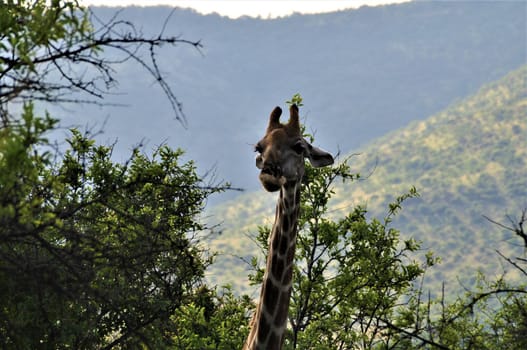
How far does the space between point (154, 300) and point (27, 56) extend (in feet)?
17.2

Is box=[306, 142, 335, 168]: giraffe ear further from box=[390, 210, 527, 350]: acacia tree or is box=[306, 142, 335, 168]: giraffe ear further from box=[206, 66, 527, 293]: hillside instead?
box=[206, 66, 527, 293]: hillside

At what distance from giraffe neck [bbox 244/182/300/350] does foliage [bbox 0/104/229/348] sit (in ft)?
3.04

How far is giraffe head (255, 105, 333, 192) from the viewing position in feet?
28.9

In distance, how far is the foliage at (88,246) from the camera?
5.04m

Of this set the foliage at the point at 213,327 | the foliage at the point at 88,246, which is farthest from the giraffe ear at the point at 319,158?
the foliage at the point at 213,327

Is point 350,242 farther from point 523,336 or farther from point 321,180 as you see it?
point 523,336

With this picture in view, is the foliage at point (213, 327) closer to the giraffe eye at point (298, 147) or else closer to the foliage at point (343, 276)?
the foliage at point (343, 276)

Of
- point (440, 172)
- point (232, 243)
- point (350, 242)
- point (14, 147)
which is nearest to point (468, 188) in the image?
point (440, 172)

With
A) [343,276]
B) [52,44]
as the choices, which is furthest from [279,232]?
[343,276]

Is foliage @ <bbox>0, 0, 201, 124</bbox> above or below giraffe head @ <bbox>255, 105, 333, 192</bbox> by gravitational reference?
below

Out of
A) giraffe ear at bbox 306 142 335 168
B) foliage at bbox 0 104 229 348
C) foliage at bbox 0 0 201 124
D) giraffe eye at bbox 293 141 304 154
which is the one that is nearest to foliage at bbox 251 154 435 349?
foliage at bbox 0 104 229 348

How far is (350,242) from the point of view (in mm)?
15547

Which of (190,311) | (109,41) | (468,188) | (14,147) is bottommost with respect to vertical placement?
(14,147)

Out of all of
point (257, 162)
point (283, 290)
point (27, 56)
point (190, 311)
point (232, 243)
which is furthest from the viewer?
point (232, 243)
